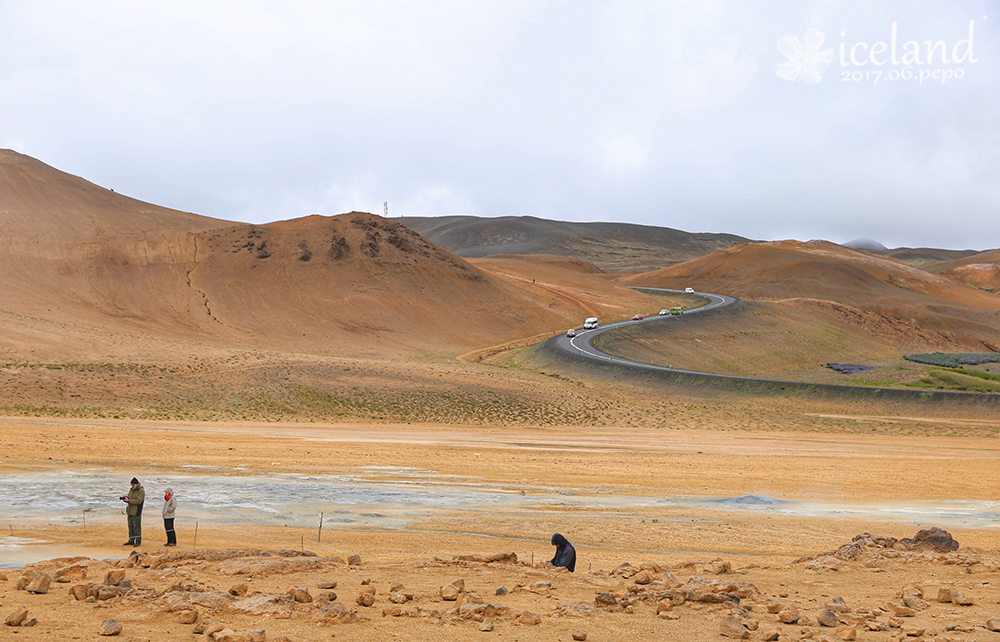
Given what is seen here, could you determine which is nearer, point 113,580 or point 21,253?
point 113,580

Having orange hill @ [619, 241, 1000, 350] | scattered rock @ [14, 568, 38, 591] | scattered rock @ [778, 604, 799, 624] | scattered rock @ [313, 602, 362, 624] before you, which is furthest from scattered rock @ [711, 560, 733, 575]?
orange hill @ [619, 241, 1000, 350]

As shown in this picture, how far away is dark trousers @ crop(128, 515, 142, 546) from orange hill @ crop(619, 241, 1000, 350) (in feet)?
295

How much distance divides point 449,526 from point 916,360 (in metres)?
66.2

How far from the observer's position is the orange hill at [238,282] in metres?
64.9

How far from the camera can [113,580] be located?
9953 mm

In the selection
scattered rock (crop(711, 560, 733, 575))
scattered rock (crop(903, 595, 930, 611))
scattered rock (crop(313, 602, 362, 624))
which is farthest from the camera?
scattered rock (crop(711, 560, 733, 575))

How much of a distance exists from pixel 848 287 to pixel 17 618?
124049 millimetres

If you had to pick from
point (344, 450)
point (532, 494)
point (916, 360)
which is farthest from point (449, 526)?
point (916, 360)

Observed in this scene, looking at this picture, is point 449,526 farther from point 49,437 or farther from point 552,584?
point 49,437

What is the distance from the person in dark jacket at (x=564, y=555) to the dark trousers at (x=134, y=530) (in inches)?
298

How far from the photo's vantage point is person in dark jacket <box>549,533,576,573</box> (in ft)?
39.9

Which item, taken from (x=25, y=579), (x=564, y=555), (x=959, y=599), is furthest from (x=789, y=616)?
(x=25, y=579)

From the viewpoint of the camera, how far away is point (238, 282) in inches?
3041

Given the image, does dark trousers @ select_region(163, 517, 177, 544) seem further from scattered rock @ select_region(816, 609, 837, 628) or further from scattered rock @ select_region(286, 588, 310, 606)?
scattered rock @ select_region(816, 609, 837, 628)
